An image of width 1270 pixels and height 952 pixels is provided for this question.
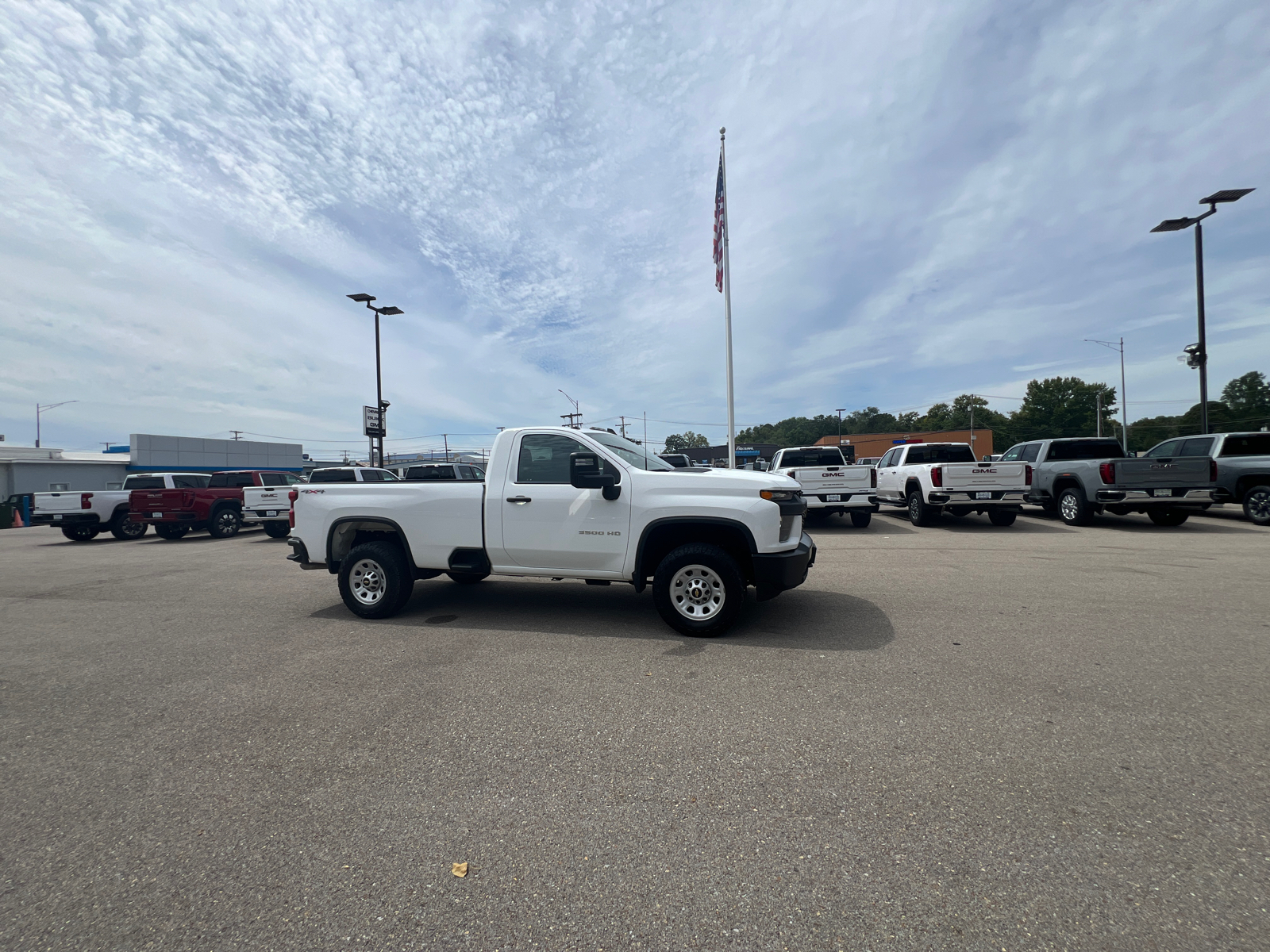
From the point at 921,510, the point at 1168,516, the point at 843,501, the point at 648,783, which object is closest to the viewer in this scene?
the point at 648,783

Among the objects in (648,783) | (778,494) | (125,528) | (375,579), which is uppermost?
(778,494)

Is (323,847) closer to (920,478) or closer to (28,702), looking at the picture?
(28,702)

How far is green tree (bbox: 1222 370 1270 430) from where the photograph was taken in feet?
229

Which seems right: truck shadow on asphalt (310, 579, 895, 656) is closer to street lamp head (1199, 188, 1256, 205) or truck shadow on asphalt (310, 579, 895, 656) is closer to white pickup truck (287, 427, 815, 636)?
white pickup truck (287, 427, 815, 636)

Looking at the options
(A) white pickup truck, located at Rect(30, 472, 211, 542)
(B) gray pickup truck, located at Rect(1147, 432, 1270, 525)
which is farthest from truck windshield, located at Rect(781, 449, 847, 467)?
(A) white pickup truck, located at Rect(30, 472, 211, 542)

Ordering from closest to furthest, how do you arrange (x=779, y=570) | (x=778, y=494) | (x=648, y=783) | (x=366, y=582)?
(x=648, y=783), (x=779, y=570), (x=778, y=494), (x=366, y=582)

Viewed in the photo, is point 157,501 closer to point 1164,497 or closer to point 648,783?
point 648,783

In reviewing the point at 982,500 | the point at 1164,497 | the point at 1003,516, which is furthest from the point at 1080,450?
the point at 982,500

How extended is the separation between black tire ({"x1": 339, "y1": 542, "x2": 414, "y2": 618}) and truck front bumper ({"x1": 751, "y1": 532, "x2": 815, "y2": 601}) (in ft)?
11.5

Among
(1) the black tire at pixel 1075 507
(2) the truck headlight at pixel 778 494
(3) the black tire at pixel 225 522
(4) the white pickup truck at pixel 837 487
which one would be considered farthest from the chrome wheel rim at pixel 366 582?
(1) the black tire at pixel 1075 507

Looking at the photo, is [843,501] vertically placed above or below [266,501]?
below

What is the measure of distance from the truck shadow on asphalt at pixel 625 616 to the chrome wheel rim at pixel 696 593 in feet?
0.79

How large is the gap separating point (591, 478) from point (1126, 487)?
38.6 ft

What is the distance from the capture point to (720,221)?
59.6ft
